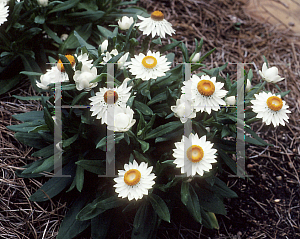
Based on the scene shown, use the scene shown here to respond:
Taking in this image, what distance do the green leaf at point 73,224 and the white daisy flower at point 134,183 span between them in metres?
0.52

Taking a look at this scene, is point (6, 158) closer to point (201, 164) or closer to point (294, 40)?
point (201, 164)

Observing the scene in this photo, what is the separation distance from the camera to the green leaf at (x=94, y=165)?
173 centimetres

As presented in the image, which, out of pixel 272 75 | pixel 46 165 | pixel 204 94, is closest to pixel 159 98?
pixel 204 94

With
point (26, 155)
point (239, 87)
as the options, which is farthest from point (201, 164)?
point (26, 155)

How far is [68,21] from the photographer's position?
2670 millimetres

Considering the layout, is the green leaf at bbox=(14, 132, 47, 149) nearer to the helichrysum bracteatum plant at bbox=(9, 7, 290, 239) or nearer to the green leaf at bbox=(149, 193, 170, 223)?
the helichrysum bracteatum plant at bbox=(9, 7, 290, 239)

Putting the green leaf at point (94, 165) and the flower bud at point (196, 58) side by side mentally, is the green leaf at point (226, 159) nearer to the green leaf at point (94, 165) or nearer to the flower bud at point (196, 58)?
the flower bud at point (196, 58)

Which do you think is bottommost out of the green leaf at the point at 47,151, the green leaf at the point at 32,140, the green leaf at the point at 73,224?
the green leaf at the point at 73,224

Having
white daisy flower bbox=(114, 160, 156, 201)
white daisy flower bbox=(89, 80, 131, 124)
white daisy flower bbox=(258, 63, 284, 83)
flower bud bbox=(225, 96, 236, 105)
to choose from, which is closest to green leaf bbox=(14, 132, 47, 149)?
white daisy flower bbox=(89, 80, 131, 124)

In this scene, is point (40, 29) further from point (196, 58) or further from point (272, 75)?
point (272, 75)

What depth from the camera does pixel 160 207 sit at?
166cm

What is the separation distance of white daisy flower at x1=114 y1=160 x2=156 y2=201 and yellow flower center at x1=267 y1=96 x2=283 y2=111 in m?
0.80

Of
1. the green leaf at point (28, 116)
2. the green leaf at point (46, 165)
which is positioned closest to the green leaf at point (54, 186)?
the green leaf at point (46, 165)

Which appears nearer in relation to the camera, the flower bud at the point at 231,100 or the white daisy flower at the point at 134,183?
the white daisy flower at the point at 134,183
